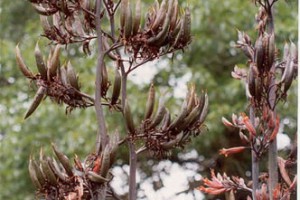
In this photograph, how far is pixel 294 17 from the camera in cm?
397

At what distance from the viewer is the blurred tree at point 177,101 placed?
393 cm

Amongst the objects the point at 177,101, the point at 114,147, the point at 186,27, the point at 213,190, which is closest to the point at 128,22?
the point at 186,27

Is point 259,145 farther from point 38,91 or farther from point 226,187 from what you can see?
point 38,91

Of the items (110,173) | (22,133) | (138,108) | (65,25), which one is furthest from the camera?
(22,133)

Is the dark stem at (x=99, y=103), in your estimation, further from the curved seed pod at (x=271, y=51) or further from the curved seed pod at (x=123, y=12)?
the curved seed pod at (x=271, y=51)

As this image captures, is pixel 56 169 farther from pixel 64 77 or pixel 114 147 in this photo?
pixel 64 77

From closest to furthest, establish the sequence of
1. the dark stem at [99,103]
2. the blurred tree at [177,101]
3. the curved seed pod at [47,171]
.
→ the curved seed pod at [47,171]
the dark stem at [99,103]
the blurred tree at [177,101]

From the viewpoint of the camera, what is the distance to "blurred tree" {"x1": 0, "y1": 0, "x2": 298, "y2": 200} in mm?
3928

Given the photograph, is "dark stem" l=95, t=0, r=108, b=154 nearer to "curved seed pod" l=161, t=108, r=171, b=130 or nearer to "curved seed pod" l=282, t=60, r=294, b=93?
"curved seed pod" l=161, t=108, r=171, b=130

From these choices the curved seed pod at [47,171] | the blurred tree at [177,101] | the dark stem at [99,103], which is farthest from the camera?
the blurred tree at [177,101]

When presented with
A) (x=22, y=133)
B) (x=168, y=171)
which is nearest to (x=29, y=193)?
(x=22, y=133)

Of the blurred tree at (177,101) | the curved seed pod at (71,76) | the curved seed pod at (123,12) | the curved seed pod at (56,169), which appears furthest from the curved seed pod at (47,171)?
the blurred tree at (177,101)

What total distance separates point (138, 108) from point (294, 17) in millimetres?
974

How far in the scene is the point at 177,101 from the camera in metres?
3.95
